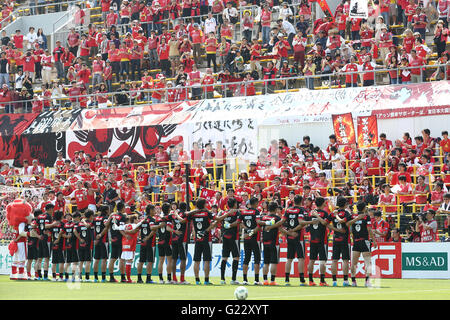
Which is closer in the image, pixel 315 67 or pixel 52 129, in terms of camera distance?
pixel 315 67

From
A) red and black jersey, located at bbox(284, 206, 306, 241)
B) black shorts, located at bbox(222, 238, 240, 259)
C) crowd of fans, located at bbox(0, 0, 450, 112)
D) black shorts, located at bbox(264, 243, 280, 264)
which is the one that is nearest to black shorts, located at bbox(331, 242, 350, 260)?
red and black jersey, located at bbox(284, 206, 306, 241)

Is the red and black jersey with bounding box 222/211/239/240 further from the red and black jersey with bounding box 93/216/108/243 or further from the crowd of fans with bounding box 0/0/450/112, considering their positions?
the crowd of fans with bounding box 0/0/450/112

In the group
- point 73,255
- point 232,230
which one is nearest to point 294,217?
point 232,230

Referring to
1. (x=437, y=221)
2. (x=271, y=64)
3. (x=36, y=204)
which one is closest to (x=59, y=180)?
(x=36, y=204)

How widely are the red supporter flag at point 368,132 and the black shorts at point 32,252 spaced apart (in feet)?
35.0

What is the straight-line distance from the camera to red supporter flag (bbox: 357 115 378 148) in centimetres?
3035

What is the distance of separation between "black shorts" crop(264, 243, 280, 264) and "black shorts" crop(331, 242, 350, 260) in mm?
1332

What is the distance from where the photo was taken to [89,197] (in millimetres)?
32531

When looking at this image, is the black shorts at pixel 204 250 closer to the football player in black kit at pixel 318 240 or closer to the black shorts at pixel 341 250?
the football player in black kit at pixel 318 240

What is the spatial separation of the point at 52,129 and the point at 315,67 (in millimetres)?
11513

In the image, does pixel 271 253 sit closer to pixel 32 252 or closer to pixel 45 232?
pixel 45 232

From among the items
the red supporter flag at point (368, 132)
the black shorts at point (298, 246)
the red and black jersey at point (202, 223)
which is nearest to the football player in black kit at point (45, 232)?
the red and black jersey at point (202, 223)
